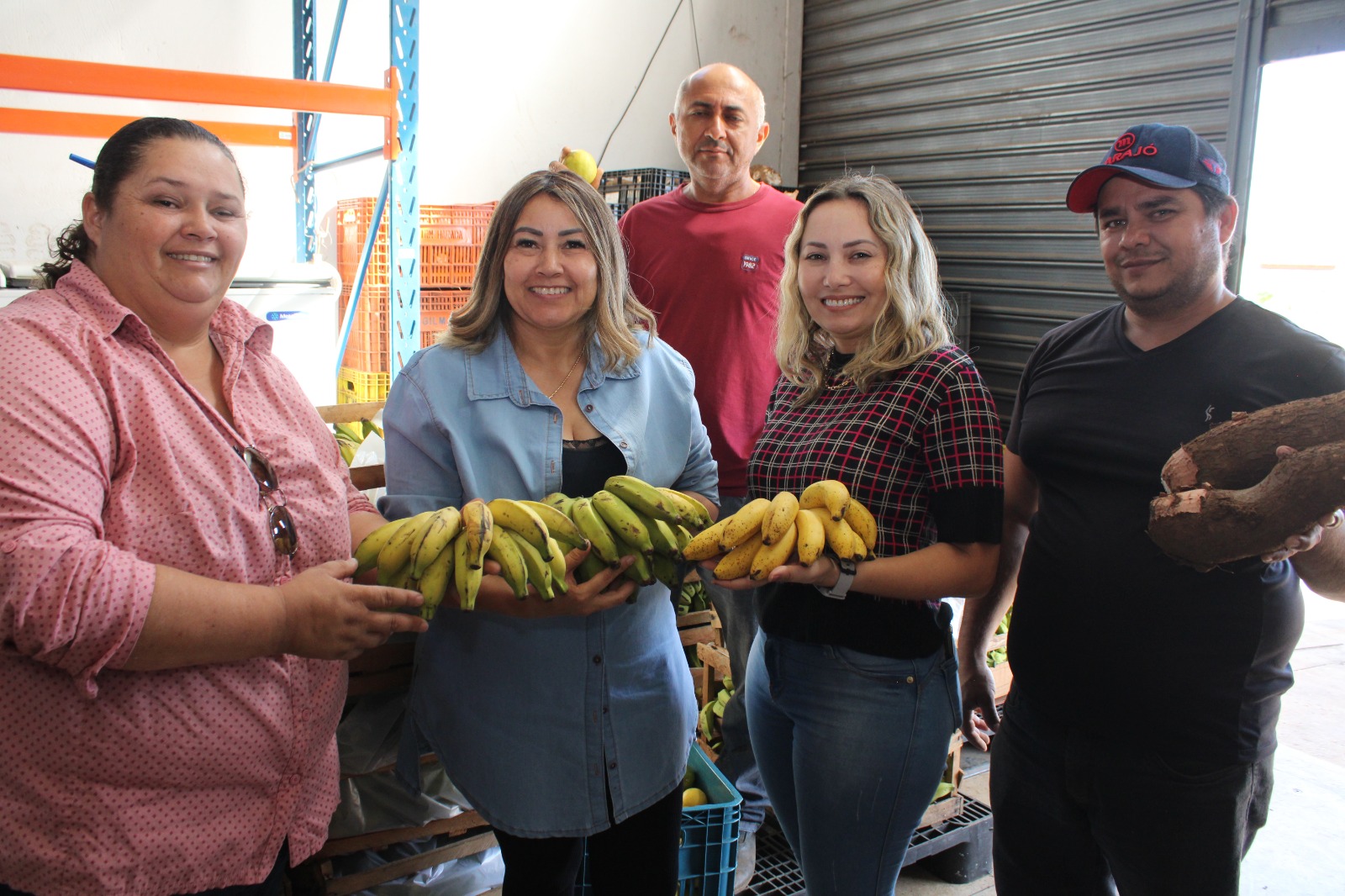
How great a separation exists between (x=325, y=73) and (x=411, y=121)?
4.76 ft

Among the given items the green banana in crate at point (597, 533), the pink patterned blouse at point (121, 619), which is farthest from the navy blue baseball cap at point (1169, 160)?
the pink patterned blouse at point (121, 619)

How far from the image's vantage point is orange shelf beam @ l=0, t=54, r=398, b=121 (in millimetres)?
3229

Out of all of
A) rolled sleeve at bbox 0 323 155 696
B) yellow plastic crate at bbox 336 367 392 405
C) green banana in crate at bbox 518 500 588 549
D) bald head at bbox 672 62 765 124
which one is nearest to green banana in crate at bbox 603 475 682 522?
green banana in crate at bbox 518 500 588 549

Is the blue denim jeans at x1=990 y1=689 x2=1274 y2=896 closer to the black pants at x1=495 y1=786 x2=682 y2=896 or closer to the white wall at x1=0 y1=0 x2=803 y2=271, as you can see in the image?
the black pants at x1=495 y1=786 x2=682 y2=896

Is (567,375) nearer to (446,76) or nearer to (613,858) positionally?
(613,858)

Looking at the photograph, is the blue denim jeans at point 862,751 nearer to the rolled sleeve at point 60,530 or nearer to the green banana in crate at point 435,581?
the green banana in crate at point 435,581

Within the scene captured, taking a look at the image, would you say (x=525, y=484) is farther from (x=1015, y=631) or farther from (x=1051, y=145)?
(x=1051, y=145)

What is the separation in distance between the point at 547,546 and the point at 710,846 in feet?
4.64

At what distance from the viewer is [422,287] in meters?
4.95

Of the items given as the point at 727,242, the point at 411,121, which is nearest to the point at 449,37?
the point at 411,121

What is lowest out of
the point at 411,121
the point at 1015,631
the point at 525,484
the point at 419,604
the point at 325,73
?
the point at 1015,631

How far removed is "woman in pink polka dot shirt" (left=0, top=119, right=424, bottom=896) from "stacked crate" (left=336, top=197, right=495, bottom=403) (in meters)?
3.29

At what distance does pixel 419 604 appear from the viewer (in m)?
1.49

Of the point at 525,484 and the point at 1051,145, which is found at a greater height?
the point at 1051,145
